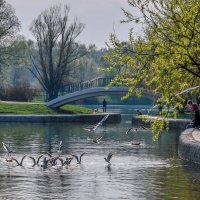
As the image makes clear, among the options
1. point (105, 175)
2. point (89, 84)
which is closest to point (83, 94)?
point (89, 84)

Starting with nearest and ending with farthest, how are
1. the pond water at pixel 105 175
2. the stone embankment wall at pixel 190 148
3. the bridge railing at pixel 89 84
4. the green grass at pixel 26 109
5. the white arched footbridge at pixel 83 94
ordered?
the pond water at pixel 105 175, the stone embankment wall at pixel 190 148, the green grass at pixel 26 109, the white arched footbridge at pixel 83 94, the bridge railing at pixel 89 84

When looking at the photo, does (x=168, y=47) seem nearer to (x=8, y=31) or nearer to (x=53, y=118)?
(x=53, y=118)

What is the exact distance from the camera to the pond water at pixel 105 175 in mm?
24578

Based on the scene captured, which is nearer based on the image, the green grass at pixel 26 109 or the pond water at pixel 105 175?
the pond water at pixel 105 175

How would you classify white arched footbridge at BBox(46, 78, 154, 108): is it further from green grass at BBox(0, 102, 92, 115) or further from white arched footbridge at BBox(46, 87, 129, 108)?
green grass at BBox(0, 102, 92, 115)

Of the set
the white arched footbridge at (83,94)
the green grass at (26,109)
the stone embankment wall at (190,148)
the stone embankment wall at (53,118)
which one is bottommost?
the stone embankment wall at (190,148)

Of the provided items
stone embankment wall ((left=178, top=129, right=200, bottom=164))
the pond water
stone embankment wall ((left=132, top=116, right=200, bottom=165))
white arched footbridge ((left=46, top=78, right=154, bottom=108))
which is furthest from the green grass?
stone embankment wall ((left=178, top=129, right=200, bottom=164))

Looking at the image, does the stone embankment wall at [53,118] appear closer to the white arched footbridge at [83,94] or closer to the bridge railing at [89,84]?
the white arched footbridge at [83,94]

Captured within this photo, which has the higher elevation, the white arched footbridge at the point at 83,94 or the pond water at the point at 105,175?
the white arched footbridge at the point at 83,94

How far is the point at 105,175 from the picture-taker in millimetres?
28781

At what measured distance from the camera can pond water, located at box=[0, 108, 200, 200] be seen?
2458 centimetres

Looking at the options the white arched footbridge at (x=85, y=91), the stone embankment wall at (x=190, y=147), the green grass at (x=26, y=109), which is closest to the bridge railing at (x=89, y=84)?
the white arched footbridge at (x=85, y=91)

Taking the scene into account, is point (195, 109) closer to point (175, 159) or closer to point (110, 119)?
point (175, 159)

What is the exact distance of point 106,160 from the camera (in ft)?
107
